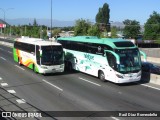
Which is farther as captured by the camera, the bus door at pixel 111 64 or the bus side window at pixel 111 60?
the bus side window at pixel 111 60

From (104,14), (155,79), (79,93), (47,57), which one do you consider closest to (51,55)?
(47,57)

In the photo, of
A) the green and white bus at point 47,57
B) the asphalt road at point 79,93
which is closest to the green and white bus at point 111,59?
the asphalt road at point 79,93

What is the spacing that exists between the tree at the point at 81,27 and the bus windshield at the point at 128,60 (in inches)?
2152

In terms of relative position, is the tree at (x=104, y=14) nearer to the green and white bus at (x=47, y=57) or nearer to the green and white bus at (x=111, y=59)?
the green and white bus at (x=47, y=57)

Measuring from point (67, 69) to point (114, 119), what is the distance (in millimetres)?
15296

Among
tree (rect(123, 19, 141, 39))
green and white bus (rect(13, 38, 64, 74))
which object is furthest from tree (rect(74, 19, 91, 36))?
green and white bus (rect(13, 38, 64, 74))

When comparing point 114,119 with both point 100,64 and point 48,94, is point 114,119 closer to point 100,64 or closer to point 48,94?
point 48,94

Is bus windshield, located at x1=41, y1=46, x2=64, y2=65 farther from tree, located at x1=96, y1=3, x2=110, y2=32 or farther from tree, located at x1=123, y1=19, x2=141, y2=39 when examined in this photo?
tree, located at x1=96, y1=3, x2=110, y2=32

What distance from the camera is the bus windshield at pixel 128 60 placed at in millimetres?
20188

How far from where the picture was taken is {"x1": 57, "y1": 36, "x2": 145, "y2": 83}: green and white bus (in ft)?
66.4

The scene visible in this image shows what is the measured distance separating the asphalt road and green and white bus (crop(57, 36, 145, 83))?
24.4 inches

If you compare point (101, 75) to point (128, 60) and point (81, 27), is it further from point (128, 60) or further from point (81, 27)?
point (81, 27)

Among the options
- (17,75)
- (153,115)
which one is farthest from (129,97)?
(17,75)

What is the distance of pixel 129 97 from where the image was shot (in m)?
17.2
